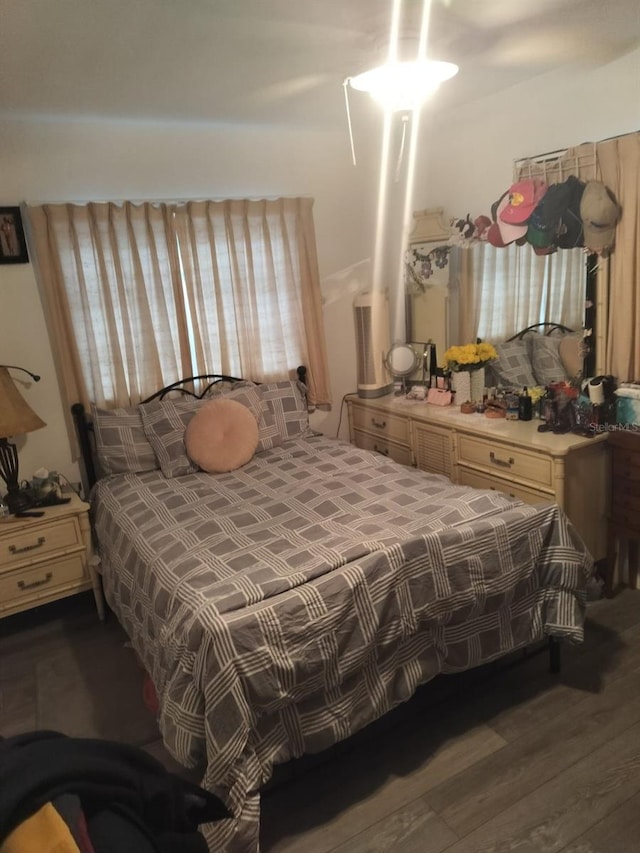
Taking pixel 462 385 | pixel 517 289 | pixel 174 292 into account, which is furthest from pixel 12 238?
pixel 517 289

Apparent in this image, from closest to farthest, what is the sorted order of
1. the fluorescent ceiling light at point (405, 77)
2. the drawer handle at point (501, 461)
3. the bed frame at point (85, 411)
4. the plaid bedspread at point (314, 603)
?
the plaid bedspread at point (314, 603) < the fluorescent ceiling light at point (405, 77) < the drawer handle at point (501, 461) < the bed frame at point (85, 411)

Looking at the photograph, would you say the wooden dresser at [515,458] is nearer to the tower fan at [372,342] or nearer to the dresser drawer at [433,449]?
the dresser drawer at [433,449]

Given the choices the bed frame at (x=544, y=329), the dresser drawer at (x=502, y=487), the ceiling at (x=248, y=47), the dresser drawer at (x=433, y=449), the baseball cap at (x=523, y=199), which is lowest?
the dresser drawer at (x=502, y=487)

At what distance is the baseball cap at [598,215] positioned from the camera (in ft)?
8.42

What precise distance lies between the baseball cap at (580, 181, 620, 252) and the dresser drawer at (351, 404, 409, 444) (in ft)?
4.36

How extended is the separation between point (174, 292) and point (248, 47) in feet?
4.56

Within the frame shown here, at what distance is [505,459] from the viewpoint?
9.00 ft

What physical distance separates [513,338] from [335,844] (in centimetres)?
247

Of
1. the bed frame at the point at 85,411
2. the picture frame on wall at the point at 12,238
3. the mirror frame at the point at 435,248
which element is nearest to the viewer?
the picture frame on wall at the point at 12,238

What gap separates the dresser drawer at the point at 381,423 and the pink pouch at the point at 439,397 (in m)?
0.23

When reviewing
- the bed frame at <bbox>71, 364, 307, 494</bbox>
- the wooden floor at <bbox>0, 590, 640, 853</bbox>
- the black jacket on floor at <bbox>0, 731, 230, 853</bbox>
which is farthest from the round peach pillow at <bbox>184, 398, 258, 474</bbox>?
the black jacket on floor at <bbox>0, 731, 230, 853</bbox>

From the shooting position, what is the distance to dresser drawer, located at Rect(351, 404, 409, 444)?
3.42m

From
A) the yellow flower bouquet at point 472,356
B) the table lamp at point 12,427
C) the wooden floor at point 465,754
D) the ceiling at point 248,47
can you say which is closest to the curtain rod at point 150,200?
the ceiling at point 248,47

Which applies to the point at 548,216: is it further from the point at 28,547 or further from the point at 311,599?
the point at 28,547
